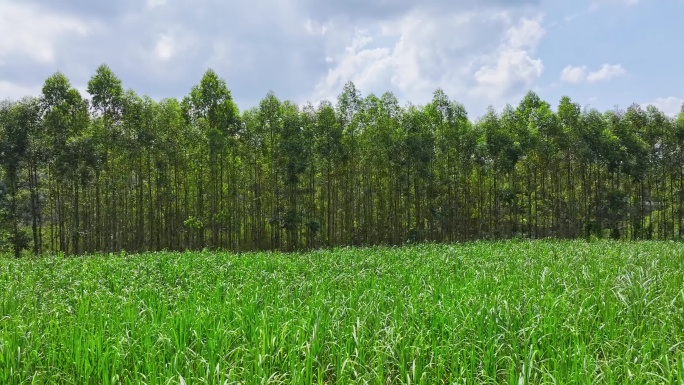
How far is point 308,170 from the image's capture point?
3372 cm

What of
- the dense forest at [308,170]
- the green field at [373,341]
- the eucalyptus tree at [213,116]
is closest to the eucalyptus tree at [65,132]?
the dense forest at [308,170]

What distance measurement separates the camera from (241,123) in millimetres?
33406

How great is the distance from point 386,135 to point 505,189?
1094cm

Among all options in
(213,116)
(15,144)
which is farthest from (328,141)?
(15,144)

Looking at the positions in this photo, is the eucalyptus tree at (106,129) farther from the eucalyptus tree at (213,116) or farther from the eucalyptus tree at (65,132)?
the eucalyptus tree at (213,116)

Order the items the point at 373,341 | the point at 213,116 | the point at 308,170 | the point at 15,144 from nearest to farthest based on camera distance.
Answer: the point at 373,341
the point at 15,144
the point at 213,116
the point at 308,170

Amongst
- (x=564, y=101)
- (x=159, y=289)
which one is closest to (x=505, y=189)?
(x=564, y=101)

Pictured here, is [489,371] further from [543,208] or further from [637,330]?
[543,208]

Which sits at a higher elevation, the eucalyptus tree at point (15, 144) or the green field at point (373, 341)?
the eucalyptus tree at point (15, 144)

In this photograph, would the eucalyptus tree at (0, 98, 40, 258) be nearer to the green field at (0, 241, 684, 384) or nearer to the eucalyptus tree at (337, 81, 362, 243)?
the eucalyptus tree at (337, 81, 362, 243)

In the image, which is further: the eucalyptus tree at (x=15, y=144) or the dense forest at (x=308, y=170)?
the dense forest at (x=308, y=170)

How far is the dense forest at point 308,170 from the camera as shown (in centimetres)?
2914

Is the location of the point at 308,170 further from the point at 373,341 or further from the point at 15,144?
the point at 373,341

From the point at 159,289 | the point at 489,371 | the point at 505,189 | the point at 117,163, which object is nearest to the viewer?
the point at 489,371
